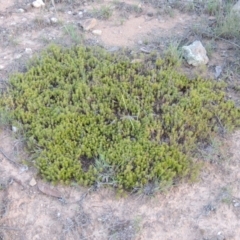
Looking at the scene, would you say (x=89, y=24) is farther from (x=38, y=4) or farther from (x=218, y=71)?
(x=218, y=71)

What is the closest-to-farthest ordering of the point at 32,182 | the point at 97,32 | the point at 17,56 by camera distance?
the point at 32,182 < the point at 17,56 < the point at 97,32

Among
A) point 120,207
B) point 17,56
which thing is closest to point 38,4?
point 17,56

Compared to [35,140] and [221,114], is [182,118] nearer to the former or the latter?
[221,114]

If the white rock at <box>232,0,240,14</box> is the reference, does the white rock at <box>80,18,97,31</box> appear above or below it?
above

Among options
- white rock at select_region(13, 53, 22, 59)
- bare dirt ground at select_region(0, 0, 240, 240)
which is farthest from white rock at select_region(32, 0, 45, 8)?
bare dirt ground at select_region(0, 0, 240, 240)

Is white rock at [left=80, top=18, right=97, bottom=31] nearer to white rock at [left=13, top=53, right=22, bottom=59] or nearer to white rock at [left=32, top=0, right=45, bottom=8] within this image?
white rock at [left=32, top=0, right=45, bottom=8]

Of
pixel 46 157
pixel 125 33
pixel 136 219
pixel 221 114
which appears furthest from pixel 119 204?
pixel 125 33

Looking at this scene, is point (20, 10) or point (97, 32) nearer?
point (97, 32)
